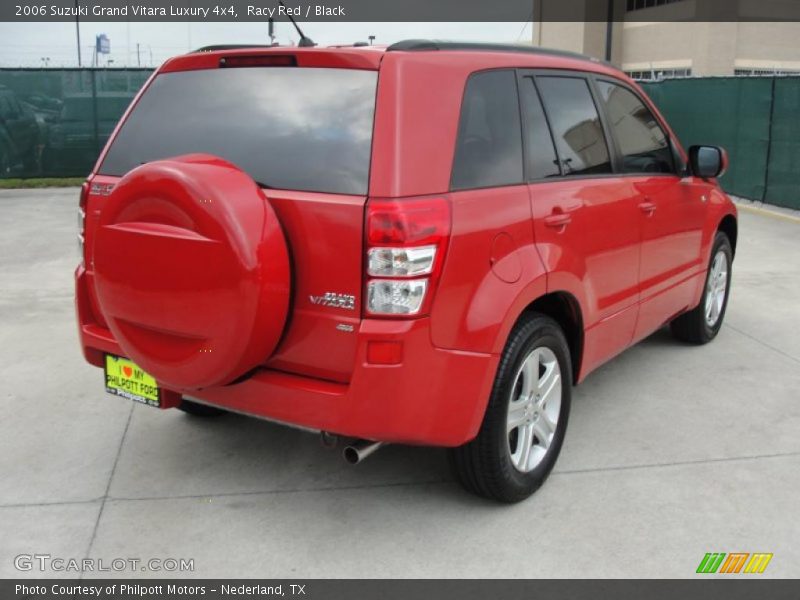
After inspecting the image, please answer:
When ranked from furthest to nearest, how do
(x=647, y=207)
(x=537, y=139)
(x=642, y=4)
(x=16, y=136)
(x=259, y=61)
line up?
(x=642, y=4) → (x=16, y=136) → (x=647, y=207) → (x=537, y=139) → (x=259, y=61)

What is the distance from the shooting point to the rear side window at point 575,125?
3746 mm

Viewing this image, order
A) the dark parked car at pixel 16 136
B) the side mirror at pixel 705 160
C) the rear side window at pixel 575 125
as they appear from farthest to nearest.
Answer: the dark parked car at pixel 16 136 → the side mirror at pixel 705 160 → the rear side window at pixel 575 125

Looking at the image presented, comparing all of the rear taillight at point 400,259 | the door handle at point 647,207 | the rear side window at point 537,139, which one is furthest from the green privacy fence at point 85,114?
the rear taillight at point 400,259

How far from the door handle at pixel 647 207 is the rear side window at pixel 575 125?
322mm

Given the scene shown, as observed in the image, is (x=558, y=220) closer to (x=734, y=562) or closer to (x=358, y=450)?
(x=358, y=450)

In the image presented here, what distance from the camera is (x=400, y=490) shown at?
3650 millimetres

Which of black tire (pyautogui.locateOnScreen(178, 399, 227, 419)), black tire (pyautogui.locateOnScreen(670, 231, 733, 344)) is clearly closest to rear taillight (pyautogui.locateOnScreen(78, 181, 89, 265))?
black tire (pyautogui.locateOnScreen(178, 399, 227, 419))

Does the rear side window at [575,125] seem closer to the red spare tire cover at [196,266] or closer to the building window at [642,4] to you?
the red spare tire cover at [196,266]

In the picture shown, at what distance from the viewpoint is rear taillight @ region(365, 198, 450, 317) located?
9.21 feet

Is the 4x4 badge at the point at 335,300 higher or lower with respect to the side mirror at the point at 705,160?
lower

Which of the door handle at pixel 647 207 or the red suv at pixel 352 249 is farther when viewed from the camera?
the door handle at pixel 647 207

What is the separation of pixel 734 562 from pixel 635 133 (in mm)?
2333

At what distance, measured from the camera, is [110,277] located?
10.1ft

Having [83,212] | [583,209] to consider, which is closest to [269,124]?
[83,212]
